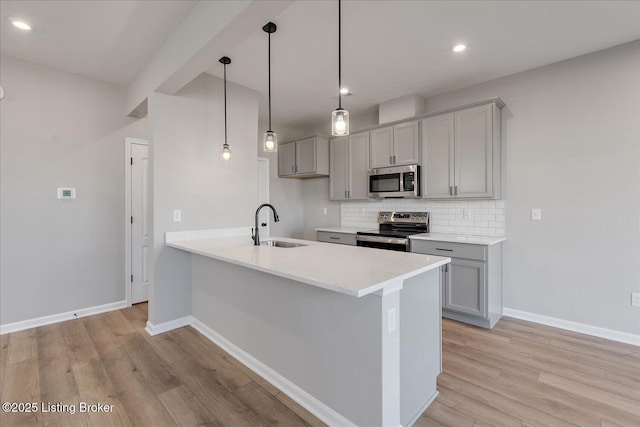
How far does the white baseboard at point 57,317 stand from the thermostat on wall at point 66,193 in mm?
1256

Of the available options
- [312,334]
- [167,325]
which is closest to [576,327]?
[312,334]

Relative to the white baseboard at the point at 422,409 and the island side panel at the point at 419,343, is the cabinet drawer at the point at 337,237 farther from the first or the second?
the white baseboard at the point at 422,409

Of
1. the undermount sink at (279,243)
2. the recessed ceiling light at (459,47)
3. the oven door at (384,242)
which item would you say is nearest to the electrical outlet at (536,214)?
the oven door at (384,242)

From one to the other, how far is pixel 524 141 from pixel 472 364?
234 centimetres

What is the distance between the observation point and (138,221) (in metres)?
3.78

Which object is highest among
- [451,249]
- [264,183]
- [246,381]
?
[264,183]

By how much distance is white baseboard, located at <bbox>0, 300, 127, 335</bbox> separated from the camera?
2.97 m

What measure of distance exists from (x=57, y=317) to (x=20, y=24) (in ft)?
9.13

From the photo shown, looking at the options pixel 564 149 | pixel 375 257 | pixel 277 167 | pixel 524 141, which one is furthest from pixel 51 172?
Answer: pixel 564 149

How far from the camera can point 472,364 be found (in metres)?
2.33

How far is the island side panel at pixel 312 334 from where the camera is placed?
4.94 ft

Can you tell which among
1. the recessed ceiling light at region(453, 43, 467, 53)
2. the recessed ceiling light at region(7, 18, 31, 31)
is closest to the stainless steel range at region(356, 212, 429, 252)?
the recessed ceiling light at region(453, 43, 467, 53)

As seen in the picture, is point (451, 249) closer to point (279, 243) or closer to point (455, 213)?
point (455, 213)

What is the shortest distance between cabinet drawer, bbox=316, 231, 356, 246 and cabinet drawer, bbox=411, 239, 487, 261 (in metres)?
0.92
